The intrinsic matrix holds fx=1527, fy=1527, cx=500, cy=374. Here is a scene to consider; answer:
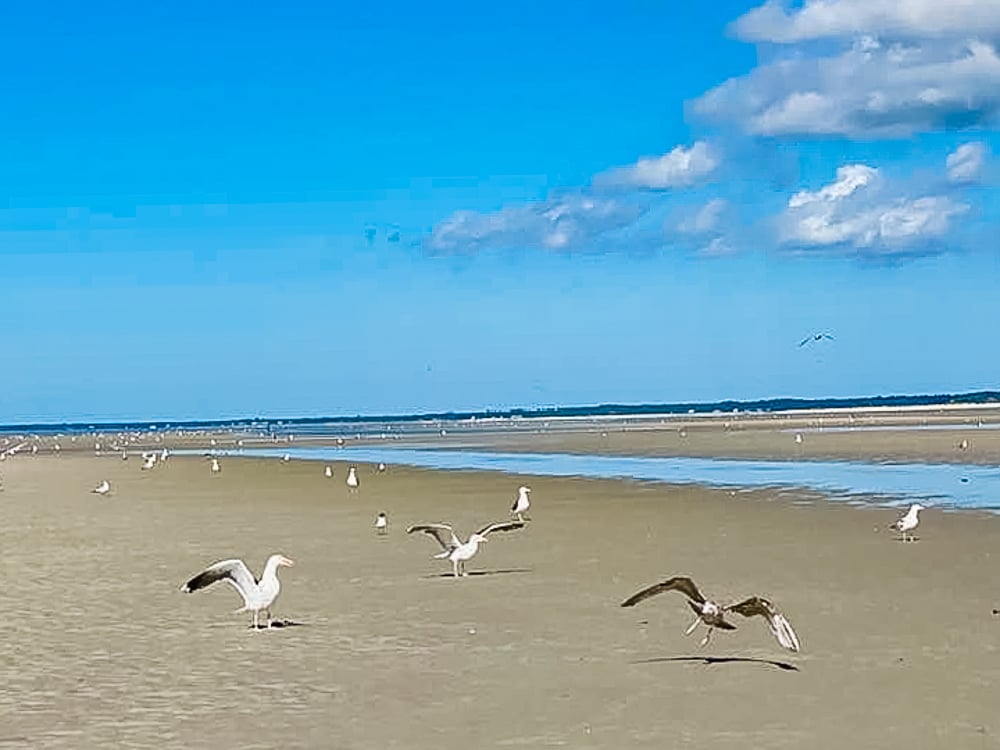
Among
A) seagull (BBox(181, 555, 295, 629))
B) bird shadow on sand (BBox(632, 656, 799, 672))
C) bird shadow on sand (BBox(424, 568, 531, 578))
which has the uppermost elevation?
seagull (BBox(181, 555, 295, 629))

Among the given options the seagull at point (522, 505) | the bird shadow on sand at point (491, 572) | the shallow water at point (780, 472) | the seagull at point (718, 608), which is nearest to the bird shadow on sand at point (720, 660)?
the seagull at point (718, 608)

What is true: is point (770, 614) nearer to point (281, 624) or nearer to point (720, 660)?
point (720, 660)

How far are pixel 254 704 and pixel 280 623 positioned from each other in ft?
13.6

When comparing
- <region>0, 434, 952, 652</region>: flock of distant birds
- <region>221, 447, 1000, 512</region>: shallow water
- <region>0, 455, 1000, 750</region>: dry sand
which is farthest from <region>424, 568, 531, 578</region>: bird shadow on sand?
<region>221, 447, 1000, 512</region>: shallow water

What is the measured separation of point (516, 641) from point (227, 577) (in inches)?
109

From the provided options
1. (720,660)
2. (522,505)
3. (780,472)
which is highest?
(780,472)

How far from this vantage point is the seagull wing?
1362 cm

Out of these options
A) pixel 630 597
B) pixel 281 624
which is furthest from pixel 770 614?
pixel 281 624

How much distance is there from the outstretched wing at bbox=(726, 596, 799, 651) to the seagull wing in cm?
470

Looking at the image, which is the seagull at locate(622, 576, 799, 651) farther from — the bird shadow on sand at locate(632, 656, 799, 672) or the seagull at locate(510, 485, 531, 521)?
the seagull at locate(510, 485, 531, 521)

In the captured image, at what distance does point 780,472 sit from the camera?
1681 inches

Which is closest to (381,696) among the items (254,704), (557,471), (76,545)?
(254,704)

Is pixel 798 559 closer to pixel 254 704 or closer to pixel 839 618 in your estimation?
pixel 839 618

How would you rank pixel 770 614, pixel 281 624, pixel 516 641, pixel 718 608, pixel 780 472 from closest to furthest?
pixel 770 614 < pixel 718 608 < pixel 516 641 < pixel 281 624 < pixel 780 472
